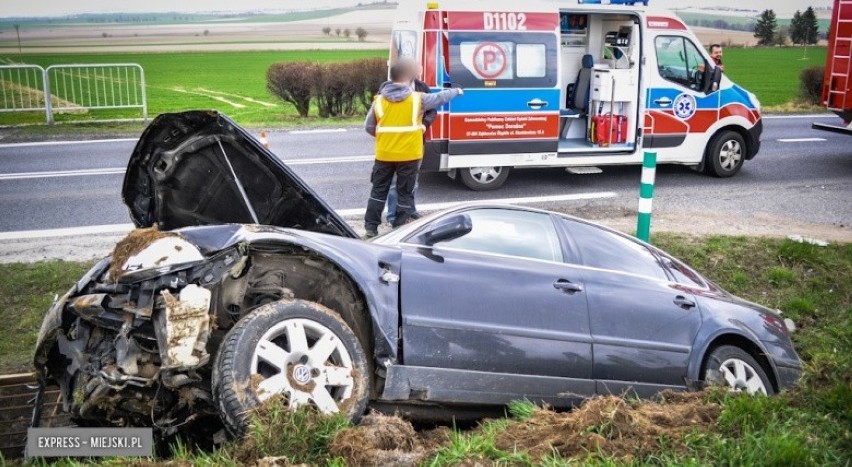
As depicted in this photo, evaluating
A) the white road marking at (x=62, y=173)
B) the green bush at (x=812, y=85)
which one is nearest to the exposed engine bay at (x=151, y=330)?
the white road marking at (x=62, y=173)

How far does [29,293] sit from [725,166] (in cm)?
1007

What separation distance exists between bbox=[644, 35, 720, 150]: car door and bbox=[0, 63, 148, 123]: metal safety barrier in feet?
35.2

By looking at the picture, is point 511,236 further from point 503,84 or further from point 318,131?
point 318,131

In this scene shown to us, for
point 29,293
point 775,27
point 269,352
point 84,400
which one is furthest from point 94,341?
point 775,27

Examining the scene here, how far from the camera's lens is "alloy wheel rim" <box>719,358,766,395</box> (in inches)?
217

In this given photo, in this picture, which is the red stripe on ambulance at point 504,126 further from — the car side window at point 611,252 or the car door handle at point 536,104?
the car side window at point 611,252

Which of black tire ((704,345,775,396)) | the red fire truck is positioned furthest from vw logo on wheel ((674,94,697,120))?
black tire ((704,345,775,396))

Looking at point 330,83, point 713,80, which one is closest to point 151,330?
point 713,80

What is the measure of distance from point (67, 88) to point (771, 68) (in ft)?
92.0

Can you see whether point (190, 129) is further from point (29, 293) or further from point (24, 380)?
point (29, 293)

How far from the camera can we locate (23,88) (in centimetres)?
1766

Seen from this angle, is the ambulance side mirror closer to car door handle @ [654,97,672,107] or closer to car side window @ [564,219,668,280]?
car door handle @ [654,97,672,107]

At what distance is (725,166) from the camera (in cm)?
1328

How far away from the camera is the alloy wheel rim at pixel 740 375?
5.52 meters
